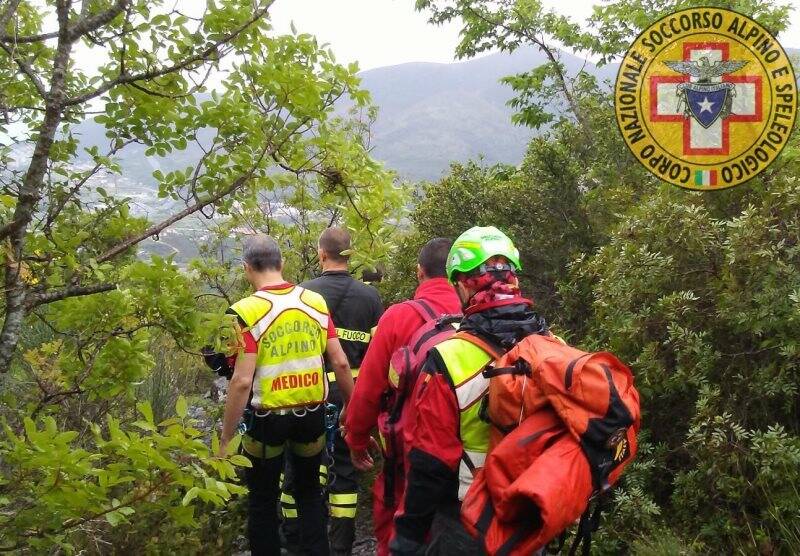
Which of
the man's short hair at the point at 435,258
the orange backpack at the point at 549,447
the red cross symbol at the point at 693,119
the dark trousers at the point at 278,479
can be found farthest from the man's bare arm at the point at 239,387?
the red cross symbol at the point at 693,119

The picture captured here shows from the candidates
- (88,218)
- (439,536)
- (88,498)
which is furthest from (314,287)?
(88,498)

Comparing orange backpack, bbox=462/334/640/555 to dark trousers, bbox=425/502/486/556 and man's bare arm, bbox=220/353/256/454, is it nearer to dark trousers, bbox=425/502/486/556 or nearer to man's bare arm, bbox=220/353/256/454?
dark trousers, bbox=425/502/486/556

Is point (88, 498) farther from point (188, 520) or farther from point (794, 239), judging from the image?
point (794, 239)

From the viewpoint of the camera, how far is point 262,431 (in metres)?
3.77

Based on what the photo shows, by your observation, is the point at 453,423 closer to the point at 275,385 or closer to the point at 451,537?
the point at 451,537

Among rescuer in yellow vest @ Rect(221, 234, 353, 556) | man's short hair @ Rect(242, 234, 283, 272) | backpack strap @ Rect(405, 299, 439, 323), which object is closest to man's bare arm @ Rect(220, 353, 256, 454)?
rescuer in yellow vest @ Rect(221, 234, 353, 556)

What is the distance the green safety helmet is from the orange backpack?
521mm

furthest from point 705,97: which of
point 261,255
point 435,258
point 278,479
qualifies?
point 278,479

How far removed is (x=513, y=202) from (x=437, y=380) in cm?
496

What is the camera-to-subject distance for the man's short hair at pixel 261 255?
12.4ft

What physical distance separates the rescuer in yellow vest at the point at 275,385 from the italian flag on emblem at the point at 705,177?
303 centimetres

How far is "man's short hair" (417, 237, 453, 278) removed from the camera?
3.41m

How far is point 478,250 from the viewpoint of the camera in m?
2.46

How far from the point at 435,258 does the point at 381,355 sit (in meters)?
0.62
